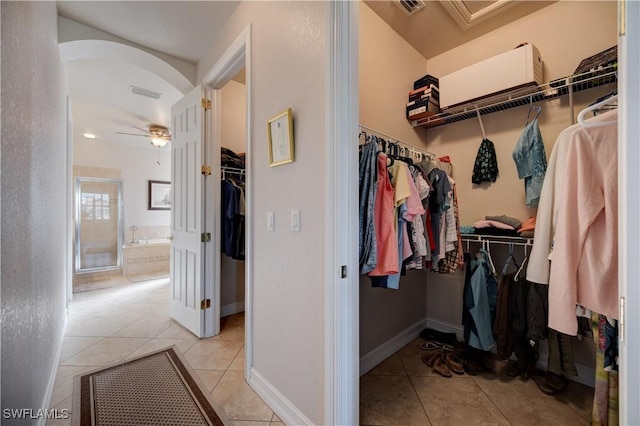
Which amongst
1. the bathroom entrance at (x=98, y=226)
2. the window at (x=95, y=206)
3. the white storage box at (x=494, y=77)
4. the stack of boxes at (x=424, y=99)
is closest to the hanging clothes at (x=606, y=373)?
the white storage box at (x=494, y=77)

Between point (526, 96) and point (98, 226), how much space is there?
6.61 m

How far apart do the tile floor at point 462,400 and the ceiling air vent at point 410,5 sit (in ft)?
8.80

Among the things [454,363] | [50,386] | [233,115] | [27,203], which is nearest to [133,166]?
[233,115]

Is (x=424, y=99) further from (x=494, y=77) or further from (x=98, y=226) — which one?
(x=98, y=226)

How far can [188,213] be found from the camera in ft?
8.14

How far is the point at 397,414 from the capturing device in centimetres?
149

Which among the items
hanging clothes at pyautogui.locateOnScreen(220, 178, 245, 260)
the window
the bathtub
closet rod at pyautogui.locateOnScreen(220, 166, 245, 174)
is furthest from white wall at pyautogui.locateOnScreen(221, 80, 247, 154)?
the window

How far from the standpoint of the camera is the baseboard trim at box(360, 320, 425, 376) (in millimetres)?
1909

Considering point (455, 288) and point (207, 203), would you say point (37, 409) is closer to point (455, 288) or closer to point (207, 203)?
point (207, 203)

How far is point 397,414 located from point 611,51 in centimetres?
244

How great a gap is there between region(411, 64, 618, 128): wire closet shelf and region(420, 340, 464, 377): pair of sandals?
6.46 feet

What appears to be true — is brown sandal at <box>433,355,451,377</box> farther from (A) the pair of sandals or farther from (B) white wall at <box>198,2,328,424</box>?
(B) white wall at <box>198,2,328,424</box>

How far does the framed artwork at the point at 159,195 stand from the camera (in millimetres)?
5491

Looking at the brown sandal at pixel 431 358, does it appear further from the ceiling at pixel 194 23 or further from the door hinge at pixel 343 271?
the ceiling at pixel 194 23
